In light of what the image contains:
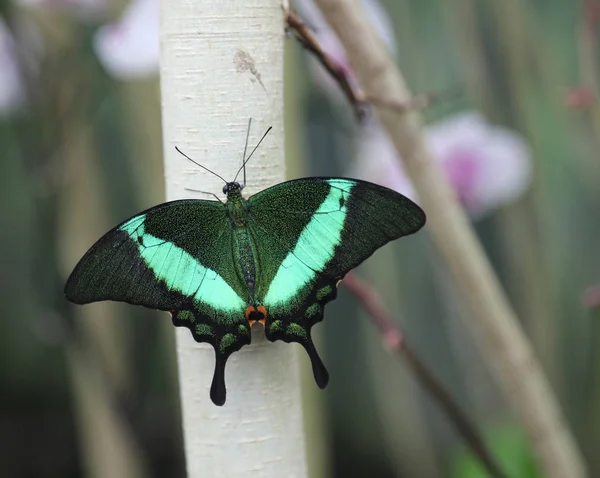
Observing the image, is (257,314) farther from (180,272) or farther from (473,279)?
(473,279)

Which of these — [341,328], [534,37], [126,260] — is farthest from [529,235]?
[126,260]

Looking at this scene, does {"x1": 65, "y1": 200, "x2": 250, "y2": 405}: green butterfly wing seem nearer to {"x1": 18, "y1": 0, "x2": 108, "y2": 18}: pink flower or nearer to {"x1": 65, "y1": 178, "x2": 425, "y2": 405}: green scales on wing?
{"x1": 65, "y1": 178, "x2": 425, "y2": 405}: green scales on wing

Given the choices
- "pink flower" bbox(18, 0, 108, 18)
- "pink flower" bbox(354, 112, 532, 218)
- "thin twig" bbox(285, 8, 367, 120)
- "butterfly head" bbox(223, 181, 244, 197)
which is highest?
"pink flower" bbox(18, 0, 108, 18)

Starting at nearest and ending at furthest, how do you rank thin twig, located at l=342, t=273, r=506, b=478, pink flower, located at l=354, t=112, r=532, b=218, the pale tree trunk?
the pale tree trunk < thin twig, located at l=342, t=273, r=506, b=478 < pink flower, located at l=354, t=112, r=532, b=218

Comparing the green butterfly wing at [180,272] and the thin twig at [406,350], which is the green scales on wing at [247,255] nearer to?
the green butterfly wing at [180,272]

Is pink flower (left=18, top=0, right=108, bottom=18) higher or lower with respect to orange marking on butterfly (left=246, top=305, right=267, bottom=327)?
higher

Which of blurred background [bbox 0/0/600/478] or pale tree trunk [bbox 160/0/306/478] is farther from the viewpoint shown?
blurred background [bbox 0/0/600/478]

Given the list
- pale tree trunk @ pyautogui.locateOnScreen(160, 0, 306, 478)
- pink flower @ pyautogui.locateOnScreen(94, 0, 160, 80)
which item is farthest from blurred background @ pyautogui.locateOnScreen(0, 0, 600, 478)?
pale tree trunk @ pyautogui.locateOnScreen(160, 0, 306, 478)

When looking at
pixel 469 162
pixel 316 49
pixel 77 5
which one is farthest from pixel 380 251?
pixel 316 49
